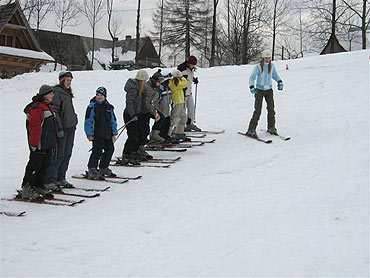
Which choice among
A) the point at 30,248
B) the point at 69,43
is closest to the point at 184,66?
the point at 30,248

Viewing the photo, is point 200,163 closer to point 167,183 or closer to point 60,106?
point 167,183

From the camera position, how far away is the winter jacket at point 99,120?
7.46 metres

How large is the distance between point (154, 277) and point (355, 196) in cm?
330

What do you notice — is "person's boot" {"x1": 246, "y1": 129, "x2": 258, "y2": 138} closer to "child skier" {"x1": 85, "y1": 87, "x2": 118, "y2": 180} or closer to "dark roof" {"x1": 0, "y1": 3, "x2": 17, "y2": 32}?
"child skier" {"x1": 85, "y1": 87, "x2": 118, "y2": 180}

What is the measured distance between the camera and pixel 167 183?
7.39 metres

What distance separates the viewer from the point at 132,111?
335 inches

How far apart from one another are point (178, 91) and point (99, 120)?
9.21ft

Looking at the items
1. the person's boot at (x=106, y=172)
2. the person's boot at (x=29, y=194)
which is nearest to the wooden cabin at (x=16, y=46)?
the person's boot at (x=106, y=172)

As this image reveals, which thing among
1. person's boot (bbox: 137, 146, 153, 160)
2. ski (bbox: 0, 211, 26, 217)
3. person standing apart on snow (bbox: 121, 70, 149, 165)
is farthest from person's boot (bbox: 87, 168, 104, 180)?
ski (bbox: 0, 211, 26, 217)

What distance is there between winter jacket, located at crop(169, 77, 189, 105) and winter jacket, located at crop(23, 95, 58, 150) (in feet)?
12.2

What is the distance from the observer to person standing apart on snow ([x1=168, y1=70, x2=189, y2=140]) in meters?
9.86

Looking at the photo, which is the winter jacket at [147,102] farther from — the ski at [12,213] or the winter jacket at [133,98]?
the ski at [12,213]

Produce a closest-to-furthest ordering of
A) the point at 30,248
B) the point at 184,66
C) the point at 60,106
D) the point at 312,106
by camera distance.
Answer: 1. the point at 30,248
2. the point at 60,106
3. the point at 184,66
4. the point at 312,106

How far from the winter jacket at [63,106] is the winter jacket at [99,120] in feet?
1.12
